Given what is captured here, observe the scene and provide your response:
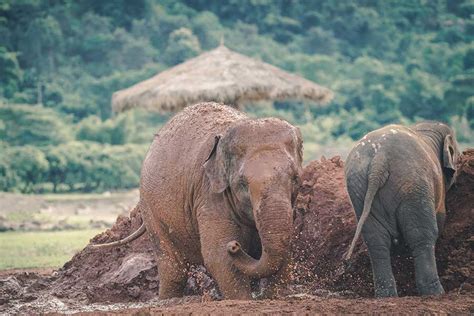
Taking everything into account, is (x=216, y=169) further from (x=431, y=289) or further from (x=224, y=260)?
(x=431, y=289)

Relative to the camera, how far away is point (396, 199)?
8.25 metres

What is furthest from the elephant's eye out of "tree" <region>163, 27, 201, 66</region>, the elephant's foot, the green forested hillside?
"tree" <region>163, 27, 201, 66</region>

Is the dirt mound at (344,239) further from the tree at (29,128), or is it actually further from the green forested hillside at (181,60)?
the tree at (29,128)

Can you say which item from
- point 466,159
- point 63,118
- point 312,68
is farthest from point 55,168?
point 466,159

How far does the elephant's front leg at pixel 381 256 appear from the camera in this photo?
328 inches

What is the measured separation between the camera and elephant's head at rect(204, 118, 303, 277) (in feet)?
24.1

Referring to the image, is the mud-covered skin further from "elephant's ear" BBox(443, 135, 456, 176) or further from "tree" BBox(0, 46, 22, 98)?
"tree" BBox(0, 46, 22, 98)

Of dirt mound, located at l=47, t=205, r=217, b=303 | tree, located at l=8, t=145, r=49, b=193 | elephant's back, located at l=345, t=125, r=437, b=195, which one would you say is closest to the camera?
elephant's back, located at l=345, t=125, r=437, b=195

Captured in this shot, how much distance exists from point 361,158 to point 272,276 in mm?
1193

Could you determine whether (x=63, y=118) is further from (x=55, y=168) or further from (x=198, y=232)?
(x=198, y=232)

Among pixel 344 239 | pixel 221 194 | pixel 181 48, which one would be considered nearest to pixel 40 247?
pixel 344 239

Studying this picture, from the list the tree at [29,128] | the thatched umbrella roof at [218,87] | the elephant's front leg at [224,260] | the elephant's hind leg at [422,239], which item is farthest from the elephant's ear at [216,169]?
the tree at [29,128]

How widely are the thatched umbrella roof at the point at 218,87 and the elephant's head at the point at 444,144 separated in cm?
1054

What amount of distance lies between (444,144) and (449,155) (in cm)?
12
